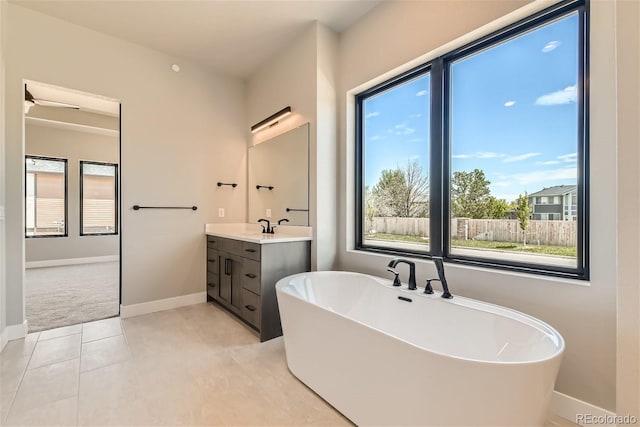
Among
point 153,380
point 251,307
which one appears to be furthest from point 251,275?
point 153,380

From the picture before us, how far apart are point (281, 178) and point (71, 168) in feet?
16.7

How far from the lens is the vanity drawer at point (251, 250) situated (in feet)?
8.27

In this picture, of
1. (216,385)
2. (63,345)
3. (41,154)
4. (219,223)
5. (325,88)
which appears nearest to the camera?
(216,385)

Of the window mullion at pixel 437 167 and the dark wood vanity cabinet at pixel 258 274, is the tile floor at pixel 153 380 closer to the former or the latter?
the dark wood vanity cabinet at pixel 258 274

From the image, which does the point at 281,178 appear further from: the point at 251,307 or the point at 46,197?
the point at 46,197

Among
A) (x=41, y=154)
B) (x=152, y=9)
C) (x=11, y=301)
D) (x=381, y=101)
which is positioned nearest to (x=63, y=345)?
(x=11, y=301)

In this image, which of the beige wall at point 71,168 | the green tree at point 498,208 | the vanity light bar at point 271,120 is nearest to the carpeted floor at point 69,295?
the beige wall at point 71,168

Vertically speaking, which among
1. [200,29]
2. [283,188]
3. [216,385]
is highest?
[200,29]

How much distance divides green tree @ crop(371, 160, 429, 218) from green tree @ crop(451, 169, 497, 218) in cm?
23

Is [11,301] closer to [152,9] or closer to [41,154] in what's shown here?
[152,9]

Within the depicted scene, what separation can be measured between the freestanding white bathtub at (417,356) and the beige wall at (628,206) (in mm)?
244

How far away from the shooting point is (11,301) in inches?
95.9

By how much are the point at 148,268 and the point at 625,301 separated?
12.2 feet

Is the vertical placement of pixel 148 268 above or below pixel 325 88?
below
